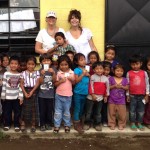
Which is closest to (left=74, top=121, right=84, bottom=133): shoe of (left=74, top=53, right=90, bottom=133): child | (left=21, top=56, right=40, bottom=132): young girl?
(left=74, top=53, right=90, bottom=133): child

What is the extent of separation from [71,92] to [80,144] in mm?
892

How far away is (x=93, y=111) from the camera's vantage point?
6.42m

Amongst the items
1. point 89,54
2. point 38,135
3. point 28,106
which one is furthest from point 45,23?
point 38,135

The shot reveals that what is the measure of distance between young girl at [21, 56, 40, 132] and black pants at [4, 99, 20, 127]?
0.10m

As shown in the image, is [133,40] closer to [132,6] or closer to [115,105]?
[132,6]

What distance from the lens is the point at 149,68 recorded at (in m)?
6.54

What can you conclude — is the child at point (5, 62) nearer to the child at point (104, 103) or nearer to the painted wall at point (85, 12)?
the painted wall at point (85, 12)

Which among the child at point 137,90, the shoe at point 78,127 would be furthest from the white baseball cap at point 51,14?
the shoe at point 78,127

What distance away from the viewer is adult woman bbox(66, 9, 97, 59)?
6602 mm

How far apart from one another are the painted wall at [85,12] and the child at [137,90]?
3.29 feet

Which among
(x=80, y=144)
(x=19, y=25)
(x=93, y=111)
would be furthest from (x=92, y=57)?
(x=19, y=25)

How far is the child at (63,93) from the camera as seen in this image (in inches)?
237

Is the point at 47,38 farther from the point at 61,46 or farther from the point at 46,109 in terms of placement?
the point at 46,109

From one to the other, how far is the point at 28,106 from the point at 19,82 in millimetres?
443
